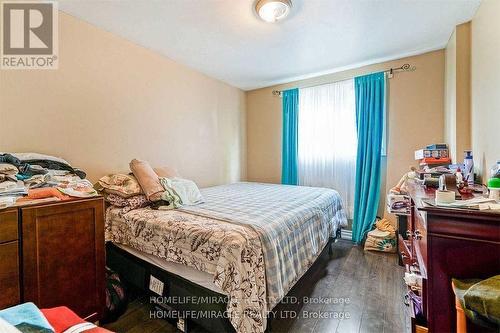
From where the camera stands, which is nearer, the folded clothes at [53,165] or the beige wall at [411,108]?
the folded clothes at [53,165]

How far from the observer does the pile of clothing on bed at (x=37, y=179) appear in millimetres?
1303

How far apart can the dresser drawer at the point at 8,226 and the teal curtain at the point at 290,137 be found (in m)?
3.29

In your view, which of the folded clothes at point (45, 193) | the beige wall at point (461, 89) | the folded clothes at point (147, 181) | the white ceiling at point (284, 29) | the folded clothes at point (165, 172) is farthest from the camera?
the folded clothes at point (165, 172)

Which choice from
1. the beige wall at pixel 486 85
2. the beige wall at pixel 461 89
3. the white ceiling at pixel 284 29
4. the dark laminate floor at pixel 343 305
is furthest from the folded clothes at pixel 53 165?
the beige wall at pixel 461 89

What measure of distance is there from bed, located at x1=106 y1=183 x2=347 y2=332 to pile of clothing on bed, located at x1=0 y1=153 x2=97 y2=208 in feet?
1.48

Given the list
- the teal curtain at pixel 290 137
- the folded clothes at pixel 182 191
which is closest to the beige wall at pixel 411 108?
the teal curtain at pixel 290 137

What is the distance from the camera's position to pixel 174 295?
156cm

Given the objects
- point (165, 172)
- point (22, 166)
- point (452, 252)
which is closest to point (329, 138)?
point (165, 172)

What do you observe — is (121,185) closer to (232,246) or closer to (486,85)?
(232,246)

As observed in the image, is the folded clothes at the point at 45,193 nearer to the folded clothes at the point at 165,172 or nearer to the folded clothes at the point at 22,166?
the folded clothes at the point at 22,166

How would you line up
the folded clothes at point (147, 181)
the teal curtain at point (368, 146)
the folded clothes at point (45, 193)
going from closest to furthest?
the folded clothes at point (45, 193)
the folded clothes at point (147, 181)
the teal curtain at point (368, 146)

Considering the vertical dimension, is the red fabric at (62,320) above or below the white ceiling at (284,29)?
below

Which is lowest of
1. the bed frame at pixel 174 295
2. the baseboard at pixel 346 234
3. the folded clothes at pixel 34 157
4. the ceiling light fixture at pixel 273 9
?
the baseboard at pixel 346 234

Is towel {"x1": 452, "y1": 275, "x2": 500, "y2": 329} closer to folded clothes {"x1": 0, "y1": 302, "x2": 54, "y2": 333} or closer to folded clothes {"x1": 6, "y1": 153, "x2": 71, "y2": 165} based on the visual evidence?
folded clothes {"x1": 0, "y1": 302, "x2": 54, "y2": 333}
